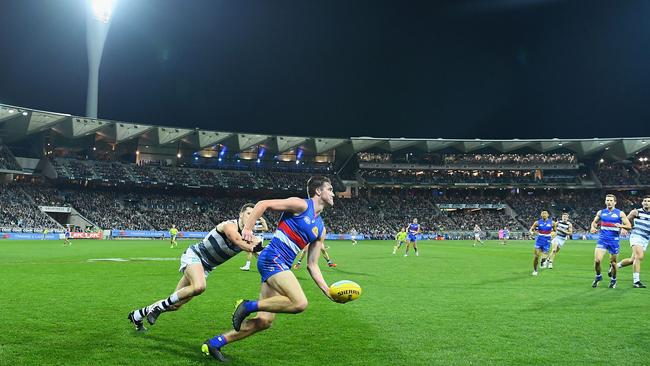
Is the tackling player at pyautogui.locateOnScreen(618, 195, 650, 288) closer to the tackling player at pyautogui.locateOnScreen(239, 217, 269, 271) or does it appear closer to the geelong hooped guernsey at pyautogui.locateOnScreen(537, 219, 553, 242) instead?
the geelong hooped guernsey at pyautogui.locateOnScreen(537, 219, 553, 242)

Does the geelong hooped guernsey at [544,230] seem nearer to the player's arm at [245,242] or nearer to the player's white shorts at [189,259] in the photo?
the player's white shorts at [189,259]

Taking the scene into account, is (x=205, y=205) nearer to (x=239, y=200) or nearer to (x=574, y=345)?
(x=239, y=200)

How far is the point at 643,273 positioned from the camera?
18.8 metres

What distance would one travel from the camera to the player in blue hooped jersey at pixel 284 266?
6004 millimetres

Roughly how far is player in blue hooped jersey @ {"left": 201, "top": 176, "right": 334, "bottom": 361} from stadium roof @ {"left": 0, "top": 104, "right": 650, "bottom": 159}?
192ft

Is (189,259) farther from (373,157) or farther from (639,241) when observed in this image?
(373,157)

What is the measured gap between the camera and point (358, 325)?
860 centimetres

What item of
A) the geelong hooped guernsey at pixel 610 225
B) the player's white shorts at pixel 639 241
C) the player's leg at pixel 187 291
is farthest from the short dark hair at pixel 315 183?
the player's white shorts at pixel 639 241

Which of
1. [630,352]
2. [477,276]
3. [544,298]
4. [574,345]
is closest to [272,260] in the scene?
[574,345]

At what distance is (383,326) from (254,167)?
76132 millimetres

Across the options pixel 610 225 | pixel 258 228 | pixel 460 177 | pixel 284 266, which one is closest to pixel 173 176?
pixel 460 177

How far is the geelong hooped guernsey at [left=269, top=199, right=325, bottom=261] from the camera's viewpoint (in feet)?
→ 20.4

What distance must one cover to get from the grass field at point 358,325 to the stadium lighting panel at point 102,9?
54264 millimetres

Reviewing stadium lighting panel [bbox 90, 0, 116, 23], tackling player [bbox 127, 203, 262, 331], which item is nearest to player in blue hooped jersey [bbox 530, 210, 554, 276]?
tackling player [bbox 127, 203, 262, 331]
